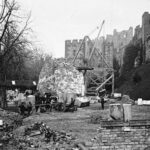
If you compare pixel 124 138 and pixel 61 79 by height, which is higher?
pixel 61 79

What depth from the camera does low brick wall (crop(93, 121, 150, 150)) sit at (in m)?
7.68

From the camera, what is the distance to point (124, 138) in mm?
7699

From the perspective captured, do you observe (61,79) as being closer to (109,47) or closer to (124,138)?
(124,138)

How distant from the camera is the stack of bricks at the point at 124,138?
7.68m

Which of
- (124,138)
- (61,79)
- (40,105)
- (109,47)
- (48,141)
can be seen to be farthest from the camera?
(109,47)

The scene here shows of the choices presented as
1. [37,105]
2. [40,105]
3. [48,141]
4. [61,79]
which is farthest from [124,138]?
[61,79]

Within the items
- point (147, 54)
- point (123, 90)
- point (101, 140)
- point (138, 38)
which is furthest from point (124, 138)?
point (138, 38)

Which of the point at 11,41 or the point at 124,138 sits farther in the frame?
the point at 11,41

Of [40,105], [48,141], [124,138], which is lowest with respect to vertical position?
[48,141]

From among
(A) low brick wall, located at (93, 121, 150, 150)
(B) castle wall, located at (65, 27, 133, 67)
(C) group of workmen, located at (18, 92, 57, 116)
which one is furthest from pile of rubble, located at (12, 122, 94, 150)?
(B) castle wall, located at (65, 27, 133, 67)

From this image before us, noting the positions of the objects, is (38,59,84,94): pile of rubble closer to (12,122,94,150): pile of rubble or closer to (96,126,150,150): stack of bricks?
(12,122,94,150): pile of rubble

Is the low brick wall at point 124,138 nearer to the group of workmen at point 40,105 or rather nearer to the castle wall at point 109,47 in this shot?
the group of workmen at point 40,105

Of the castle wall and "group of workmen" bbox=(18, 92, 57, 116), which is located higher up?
the castle wall

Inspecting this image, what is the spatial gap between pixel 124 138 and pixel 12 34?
16462 mm
